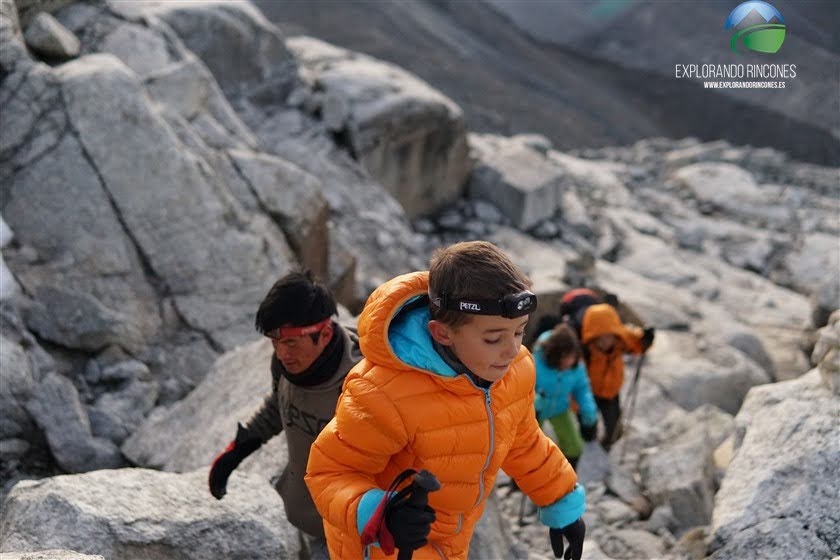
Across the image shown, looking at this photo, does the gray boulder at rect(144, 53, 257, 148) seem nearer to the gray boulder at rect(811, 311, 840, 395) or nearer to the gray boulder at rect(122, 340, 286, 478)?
the gray boulder at rect(122, 340, 286, 478)

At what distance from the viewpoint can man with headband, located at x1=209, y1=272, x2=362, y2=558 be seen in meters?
3.43

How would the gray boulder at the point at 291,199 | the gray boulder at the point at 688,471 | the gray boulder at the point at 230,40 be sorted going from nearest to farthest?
the gray boulder at the point at 688,471 → the gray boulder at the point at 291,199 → the gray boulder at the point at 230,40

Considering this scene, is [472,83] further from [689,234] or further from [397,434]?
[397,434]

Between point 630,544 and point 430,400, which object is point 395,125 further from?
point 430,400

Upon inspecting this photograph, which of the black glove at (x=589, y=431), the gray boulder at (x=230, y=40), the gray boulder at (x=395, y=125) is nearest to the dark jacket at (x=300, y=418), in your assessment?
the black glove at (x=589, y=431)

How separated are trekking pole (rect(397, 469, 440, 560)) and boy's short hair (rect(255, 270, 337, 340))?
137 cm

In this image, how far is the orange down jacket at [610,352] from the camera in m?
6.47

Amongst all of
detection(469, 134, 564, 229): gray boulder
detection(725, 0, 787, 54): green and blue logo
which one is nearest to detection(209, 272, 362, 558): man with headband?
detection(725, 0, 787, 54): green and blue logo

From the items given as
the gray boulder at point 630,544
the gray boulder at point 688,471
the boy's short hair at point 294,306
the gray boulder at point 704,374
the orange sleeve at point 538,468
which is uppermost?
the boy's short hair at point 294,306

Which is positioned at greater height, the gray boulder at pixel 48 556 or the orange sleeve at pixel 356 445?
the orange sleeve at pixel 356 445

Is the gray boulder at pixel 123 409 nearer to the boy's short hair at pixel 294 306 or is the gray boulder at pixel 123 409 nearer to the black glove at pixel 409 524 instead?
the boy's short hair at pixel 294 306

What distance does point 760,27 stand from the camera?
13.0m

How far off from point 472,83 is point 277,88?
2186 centimetres

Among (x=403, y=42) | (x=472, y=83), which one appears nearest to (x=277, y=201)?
(x=472, y=83)
